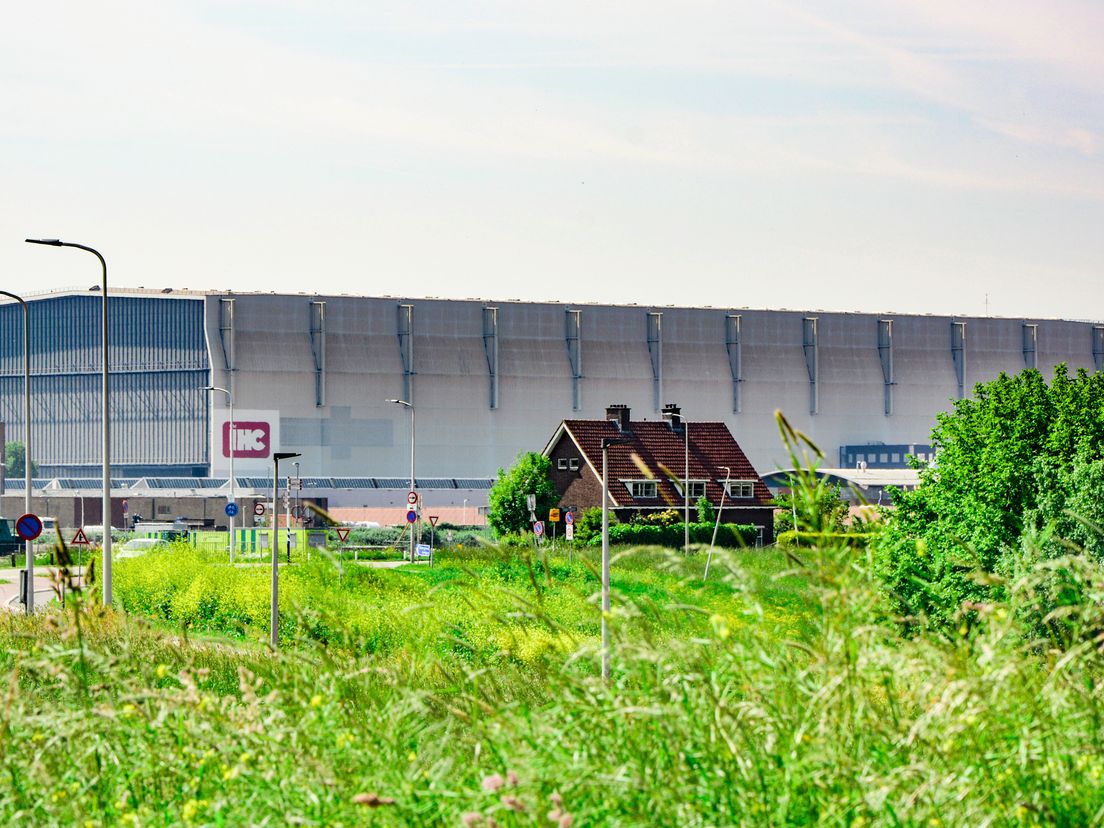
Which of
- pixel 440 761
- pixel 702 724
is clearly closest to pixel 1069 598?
pixel 702 724

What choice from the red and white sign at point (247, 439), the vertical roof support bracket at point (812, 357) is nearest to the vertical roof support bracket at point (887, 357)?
the vertical roof support bracket at point (812, 357)

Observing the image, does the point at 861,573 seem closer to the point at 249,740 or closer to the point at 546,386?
the point at 249,740

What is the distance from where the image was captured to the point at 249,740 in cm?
527

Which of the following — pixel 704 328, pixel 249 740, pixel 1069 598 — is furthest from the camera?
pixel 704 328

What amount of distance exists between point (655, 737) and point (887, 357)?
112645mm

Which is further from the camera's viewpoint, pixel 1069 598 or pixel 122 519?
pixel 122 519

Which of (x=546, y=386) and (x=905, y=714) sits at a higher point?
(x=546, y=386)

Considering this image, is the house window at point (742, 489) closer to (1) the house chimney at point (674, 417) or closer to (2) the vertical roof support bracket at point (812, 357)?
(1) the house chimney at point (674, 417)

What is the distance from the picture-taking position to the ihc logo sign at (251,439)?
9781cm

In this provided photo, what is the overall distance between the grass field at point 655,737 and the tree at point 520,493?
53187 millimetres

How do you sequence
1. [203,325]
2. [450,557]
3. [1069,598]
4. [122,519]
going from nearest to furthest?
1. [1069,598]
2. [450,557]
3. [122,519]
4. [203,325]

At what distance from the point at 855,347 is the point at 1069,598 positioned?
110 m

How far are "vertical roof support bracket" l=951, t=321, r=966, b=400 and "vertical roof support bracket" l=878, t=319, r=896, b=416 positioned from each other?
574cm

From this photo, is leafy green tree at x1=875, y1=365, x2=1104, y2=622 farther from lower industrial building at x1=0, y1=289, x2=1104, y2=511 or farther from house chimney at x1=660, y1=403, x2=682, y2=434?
lower industrial building at x1=0, y1=289, x2=1104, y2=511
